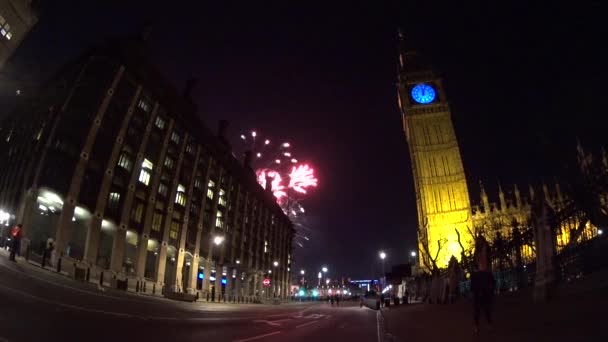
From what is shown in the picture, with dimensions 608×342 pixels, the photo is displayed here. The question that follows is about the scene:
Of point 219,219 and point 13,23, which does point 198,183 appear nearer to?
→ point 219,219

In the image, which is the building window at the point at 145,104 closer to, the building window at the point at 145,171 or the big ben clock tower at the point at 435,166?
the building window at the point at 145,171

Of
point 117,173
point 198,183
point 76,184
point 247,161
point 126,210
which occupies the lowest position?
point 126,210

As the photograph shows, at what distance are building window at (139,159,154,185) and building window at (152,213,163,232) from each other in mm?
4387

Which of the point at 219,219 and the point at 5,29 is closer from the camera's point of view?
the point at 5,29

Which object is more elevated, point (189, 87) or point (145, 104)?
point (189, 87)

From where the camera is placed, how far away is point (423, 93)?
3425 inches

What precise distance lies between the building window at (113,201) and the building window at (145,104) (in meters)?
11.0

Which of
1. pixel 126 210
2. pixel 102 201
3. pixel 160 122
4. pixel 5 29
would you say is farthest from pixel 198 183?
pixel 5 29

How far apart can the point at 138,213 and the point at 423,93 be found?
6875 centimetres

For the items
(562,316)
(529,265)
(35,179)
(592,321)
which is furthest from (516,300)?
(35,179)

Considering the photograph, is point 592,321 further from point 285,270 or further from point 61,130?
point 285,270

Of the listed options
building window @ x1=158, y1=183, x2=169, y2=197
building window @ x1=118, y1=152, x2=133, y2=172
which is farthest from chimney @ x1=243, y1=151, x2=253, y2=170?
building window @ x1=118, y1=152, x2=133, y2=172

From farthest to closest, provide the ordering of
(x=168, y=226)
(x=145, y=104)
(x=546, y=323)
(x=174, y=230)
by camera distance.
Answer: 1. (x=174, y=230)
2. (x=168, y=226)
3. (x=145, y=104)
4. (x=546, y=323)

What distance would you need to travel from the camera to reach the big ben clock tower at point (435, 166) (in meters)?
74.4
